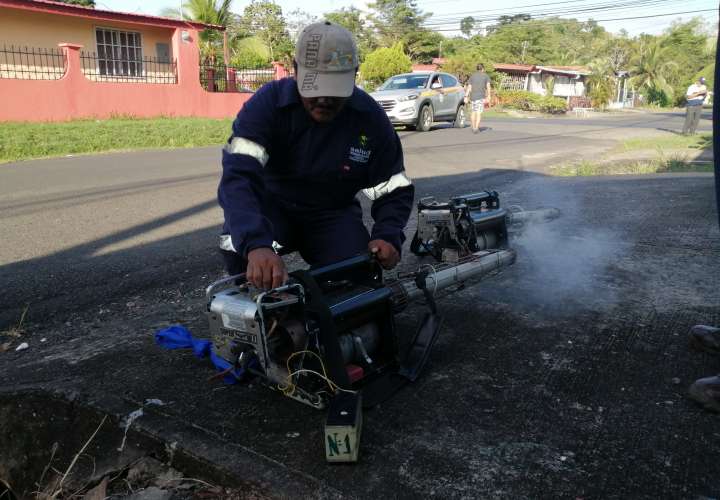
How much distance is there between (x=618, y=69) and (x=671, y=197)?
215 feet

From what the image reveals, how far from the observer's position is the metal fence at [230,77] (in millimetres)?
20203

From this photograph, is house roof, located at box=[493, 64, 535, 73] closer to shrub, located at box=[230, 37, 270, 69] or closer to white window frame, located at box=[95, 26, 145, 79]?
shrub, located at box=[230, 37, 270, 69]

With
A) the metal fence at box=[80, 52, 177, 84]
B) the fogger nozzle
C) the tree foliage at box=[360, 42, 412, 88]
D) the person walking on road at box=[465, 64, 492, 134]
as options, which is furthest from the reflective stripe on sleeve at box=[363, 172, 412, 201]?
the tree foliage at box=[360, 42, 412, 88]

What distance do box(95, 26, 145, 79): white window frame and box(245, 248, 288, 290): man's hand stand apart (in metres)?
19.1

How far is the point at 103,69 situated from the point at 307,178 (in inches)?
758

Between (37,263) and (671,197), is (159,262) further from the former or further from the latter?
(671,197)

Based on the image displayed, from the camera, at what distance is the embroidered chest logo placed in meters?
2.99

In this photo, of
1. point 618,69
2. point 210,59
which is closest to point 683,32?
point 618,69

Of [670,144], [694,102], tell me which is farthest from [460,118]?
[670,144]

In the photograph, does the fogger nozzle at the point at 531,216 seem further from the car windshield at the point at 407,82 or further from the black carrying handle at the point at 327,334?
the car windshield at the point at 407,82

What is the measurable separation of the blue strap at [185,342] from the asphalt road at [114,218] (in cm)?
99

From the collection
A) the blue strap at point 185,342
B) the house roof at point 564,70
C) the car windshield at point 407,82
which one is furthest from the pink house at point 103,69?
the house roof at point 564,70

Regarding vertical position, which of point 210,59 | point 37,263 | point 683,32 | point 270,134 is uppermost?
point 683,32

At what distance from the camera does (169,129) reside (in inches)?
592
